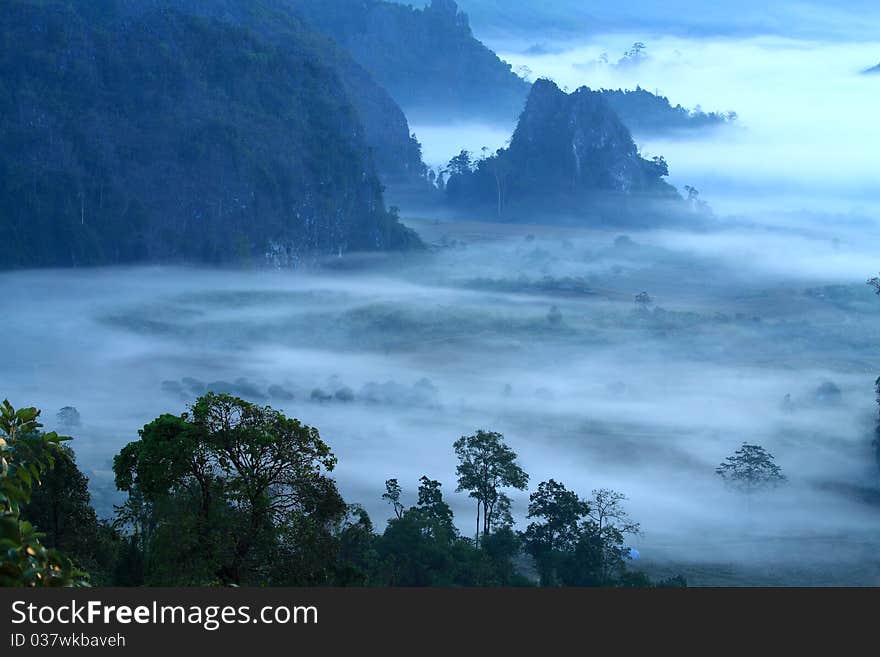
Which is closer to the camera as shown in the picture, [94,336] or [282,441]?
[282,441]

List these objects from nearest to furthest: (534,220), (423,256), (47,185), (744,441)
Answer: (744,441) → (47,185) → (423,256) → (534,220)

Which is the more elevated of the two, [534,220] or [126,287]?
[534,220]

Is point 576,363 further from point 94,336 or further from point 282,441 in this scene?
point 282,441

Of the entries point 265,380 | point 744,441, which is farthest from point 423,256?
point 744,441

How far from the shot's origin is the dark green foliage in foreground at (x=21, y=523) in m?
13.2

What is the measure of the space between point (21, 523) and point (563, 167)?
177553 millimetres

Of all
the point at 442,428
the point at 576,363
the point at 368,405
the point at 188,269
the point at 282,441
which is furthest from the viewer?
the point at 188,269

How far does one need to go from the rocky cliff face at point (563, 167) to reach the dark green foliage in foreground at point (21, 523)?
16618 centimetres

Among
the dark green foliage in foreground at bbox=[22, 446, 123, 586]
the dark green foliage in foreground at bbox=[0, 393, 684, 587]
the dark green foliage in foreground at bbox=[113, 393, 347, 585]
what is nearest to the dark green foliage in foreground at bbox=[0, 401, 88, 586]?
the dark green foliage in foreground at bbox=[0, 393, 684, 587]

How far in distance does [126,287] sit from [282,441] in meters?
120

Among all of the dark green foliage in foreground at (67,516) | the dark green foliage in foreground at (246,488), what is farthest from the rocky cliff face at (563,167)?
the dark green foliage in foreground at (246,488)

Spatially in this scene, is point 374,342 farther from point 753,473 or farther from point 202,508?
point 202,508

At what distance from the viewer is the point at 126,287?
138875 millimetres

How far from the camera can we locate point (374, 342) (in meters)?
126
